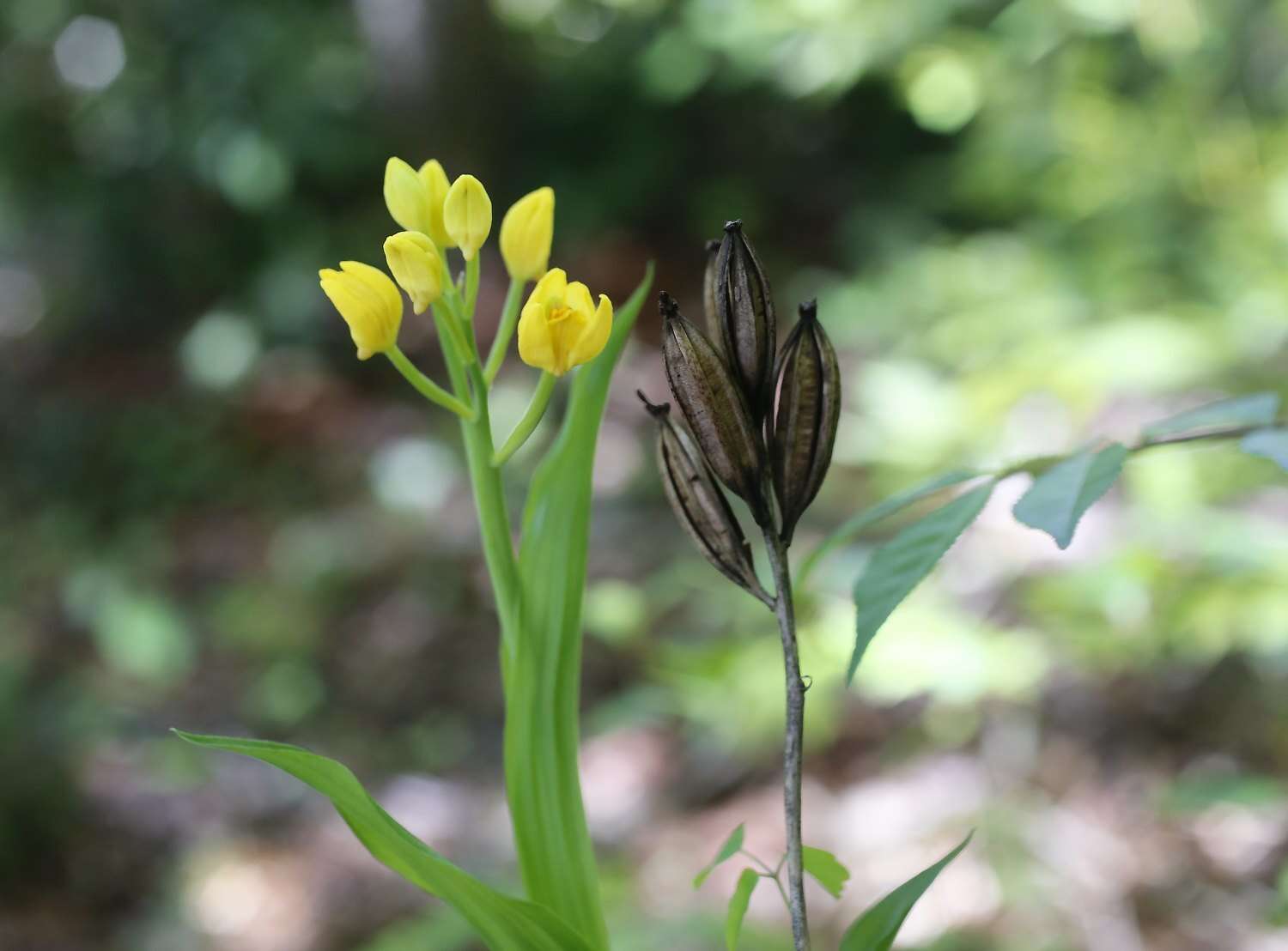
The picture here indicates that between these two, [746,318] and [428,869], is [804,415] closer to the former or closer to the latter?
[746,318]

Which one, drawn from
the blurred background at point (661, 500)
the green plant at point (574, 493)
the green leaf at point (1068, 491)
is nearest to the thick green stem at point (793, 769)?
the green plant at point (574, 493)

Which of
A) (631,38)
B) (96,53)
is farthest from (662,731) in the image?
(96,53)

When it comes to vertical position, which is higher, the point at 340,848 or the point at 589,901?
the point at 340,848

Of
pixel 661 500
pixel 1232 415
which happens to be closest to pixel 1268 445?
pixel 1232 415

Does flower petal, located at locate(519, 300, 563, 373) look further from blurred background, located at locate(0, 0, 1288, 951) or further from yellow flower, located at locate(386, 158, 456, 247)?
blurred background, located at locate(0, 0, 1288, 951)

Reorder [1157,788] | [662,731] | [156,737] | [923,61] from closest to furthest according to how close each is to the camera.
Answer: [1157,788]
[923,61]
[662,731]
[156,737]

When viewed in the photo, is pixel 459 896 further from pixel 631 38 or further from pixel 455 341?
pixel 631 38

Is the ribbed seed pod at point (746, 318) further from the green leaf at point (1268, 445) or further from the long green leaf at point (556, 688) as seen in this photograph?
Result: the green leaf at point (1268, 445)

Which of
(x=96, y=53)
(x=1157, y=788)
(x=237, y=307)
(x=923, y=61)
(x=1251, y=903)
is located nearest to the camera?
(x=1251, y=903)
